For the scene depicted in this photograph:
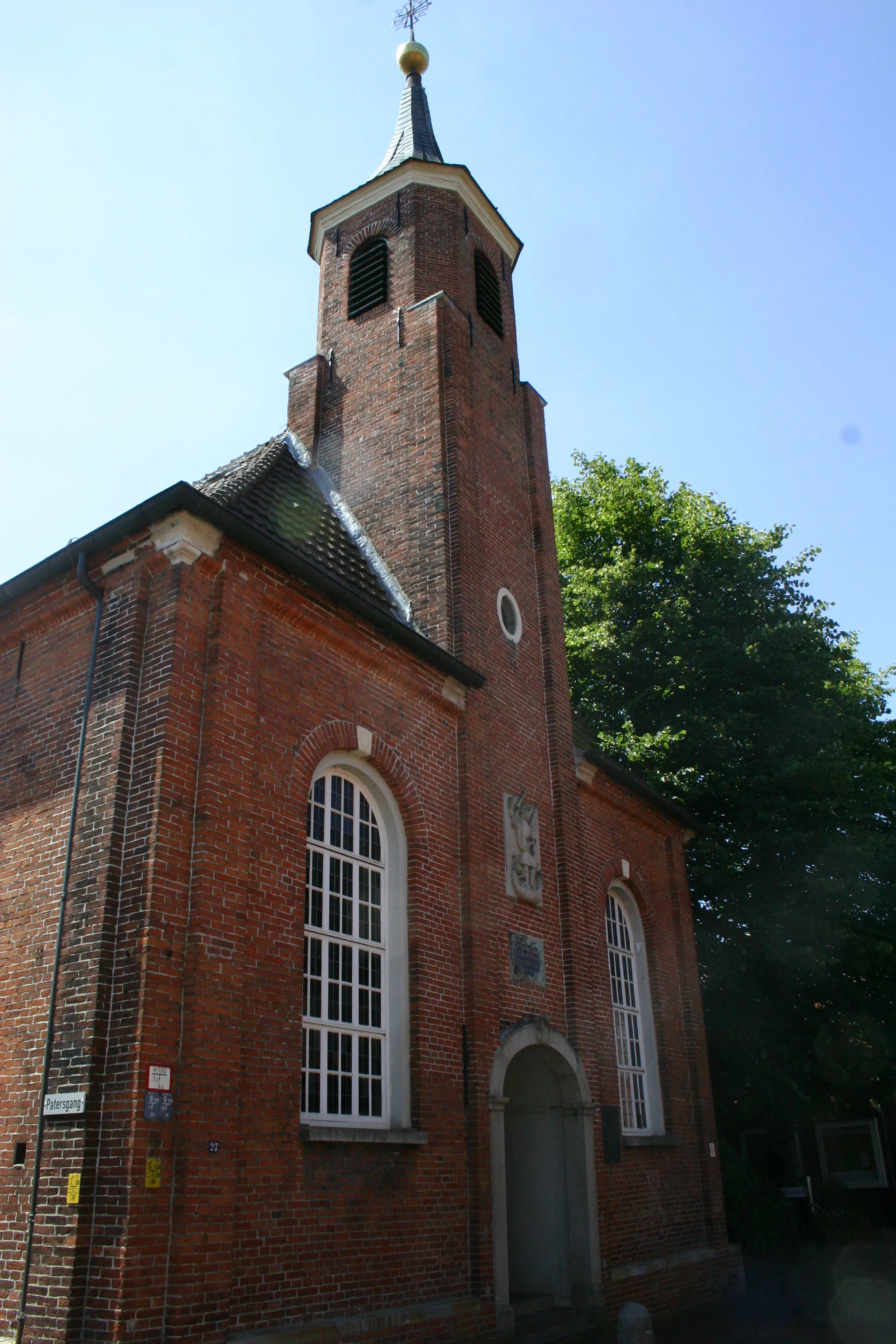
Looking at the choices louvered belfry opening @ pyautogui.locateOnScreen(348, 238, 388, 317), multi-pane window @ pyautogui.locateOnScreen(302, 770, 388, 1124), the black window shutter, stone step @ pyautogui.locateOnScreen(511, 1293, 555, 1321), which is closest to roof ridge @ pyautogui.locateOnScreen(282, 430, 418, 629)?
louvered belfry opening @ pyautogui.locateOnScreen(348, 238, 388, 317)

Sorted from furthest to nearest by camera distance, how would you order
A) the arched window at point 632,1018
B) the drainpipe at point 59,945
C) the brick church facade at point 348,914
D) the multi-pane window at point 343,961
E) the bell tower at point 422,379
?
the arched window at point 632,1018
the bell tower at point 422,379
the multi-pane window at point 343,961
the brick church facade at point 348,914
the drainpipe at point 59,945

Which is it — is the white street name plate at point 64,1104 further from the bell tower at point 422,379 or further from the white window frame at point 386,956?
the bell tower at point 422,379

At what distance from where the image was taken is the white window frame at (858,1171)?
1038 inches

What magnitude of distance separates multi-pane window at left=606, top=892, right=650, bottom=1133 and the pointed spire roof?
42.8ft

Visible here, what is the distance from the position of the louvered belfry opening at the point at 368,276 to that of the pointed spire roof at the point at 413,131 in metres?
1.43

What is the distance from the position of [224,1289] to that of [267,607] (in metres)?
5.38

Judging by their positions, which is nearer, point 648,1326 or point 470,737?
point 648,1326

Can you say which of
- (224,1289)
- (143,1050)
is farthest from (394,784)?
(224,1289)

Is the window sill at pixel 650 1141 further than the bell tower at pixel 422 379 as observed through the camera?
No

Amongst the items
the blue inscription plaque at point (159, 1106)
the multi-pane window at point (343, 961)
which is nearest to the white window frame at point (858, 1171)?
the multi-pane window at point (343, 961)

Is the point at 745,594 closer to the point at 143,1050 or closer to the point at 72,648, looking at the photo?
the point at 72,648

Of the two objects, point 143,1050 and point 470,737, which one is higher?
point 470,737

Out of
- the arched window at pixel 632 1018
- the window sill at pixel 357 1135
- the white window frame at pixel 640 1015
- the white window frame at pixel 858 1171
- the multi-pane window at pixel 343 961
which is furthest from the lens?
the white window frame at pixel 858 1171

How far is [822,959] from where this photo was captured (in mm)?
16703
